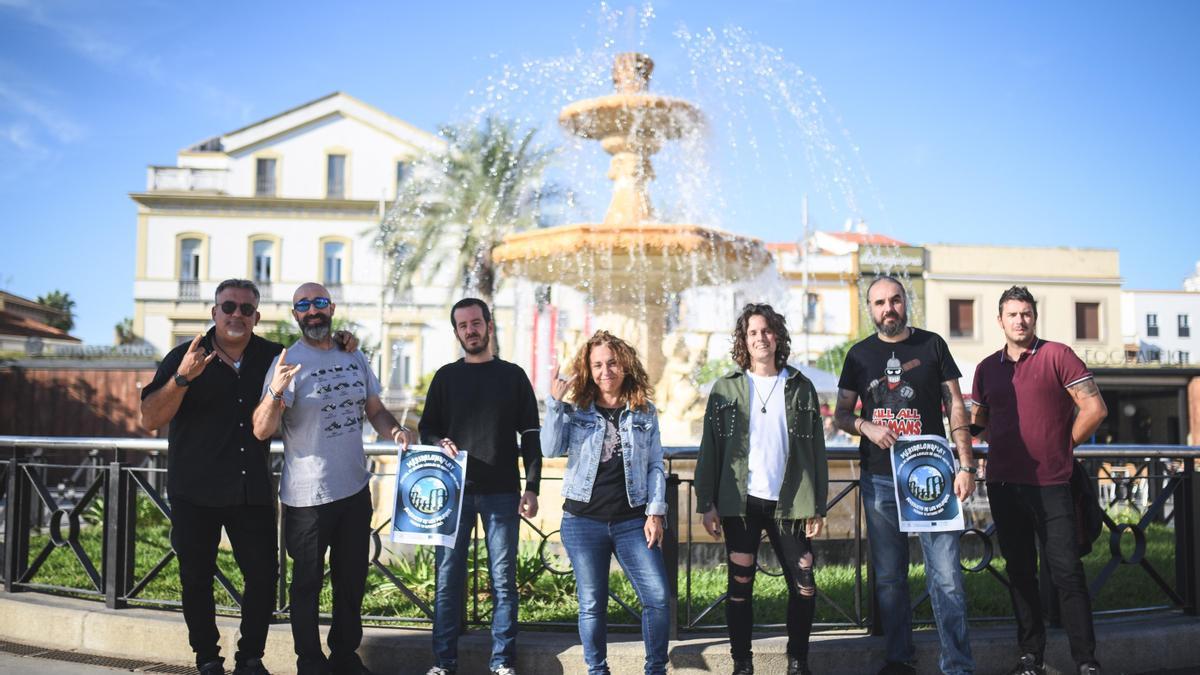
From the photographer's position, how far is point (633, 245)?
374 inches

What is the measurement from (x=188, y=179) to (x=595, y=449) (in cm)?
4201

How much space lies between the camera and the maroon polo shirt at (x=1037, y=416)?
413 cm

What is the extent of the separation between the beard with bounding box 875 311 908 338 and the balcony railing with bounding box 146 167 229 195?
41.2 meters

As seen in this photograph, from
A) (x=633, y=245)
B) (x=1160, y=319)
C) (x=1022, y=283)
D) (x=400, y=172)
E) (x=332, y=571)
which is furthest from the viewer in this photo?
(x=1160, y=319)

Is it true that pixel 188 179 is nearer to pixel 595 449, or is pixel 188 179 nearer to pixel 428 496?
pixel 428 496

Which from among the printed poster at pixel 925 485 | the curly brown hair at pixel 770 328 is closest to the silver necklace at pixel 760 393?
the curly brown hair at pixel 770 328

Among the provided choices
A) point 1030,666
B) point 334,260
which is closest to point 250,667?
point 1030,666

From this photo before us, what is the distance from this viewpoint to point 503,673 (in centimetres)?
411

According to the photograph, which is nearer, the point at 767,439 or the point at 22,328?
the point at 767,439

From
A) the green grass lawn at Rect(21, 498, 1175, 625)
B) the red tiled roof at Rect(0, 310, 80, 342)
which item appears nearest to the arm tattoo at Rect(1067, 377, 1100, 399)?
the green grass lawn at Rect(21, 498, 1175, 625)

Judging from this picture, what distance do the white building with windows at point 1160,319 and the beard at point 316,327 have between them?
156 feet

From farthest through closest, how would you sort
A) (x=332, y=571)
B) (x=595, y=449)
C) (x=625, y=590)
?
(x=625, y=590) < (x=332, y=571) < (x=595, y=449)

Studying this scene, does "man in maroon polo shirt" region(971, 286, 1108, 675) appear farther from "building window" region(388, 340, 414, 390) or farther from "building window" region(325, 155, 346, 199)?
"building window" region(325, 155, 346, 199)

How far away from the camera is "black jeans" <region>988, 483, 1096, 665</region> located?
4.11m
